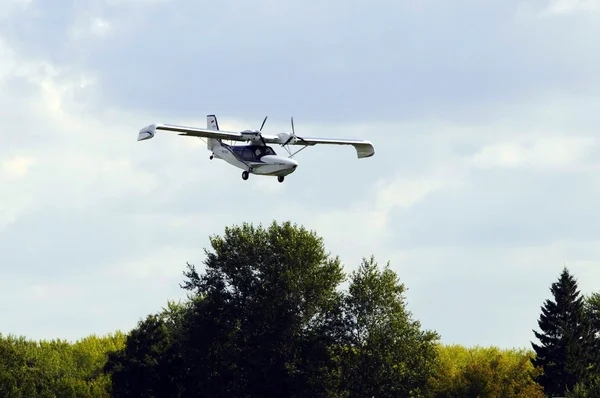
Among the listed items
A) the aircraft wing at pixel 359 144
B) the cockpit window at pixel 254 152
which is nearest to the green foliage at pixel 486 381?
the aircraft wing at pixel 359 144

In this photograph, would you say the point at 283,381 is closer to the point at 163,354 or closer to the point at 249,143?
the point at 163,354

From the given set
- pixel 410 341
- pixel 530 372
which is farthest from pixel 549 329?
pixel 410 341

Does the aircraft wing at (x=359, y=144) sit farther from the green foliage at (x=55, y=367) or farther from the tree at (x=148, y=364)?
the green foliage at (x=55, y=367)

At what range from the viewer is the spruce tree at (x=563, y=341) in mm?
107375

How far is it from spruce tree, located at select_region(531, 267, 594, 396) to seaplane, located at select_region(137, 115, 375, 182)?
31461 mm

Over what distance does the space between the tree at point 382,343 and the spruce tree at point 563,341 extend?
11.7 metres

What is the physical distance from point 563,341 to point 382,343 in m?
17.0

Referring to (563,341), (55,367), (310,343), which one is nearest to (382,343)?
(310,343)

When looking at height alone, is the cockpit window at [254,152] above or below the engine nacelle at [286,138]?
below

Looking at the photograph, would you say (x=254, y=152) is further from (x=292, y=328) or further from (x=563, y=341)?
(x=563, y=341)

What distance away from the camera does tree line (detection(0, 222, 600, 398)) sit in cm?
10112

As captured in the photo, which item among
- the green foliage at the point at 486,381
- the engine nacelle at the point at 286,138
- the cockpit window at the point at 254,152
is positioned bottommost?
the green foliage at the point at 486,381

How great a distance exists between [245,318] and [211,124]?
17122 millimetres

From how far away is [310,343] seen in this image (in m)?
103
